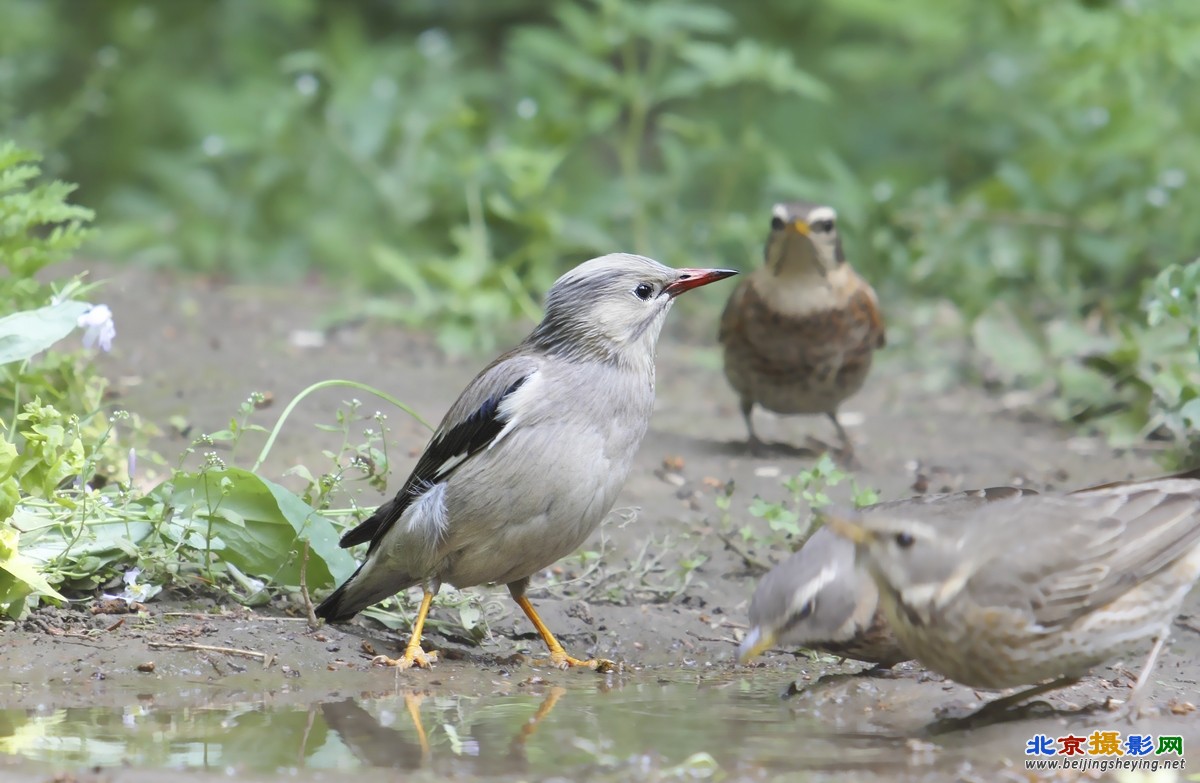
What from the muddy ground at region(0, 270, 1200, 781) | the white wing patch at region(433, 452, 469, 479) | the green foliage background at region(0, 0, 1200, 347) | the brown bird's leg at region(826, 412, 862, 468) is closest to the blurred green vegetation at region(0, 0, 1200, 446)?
the green foliage background at region(0, 0, 1200, 347)

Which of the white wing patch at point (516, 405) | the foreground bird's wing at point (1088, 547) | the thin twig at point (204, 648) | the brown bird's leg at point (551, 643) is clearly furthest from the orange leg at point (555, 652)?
the foreground bird's wing at point (1088, 547)

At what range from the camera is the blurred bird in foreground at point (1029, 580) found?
4160mm

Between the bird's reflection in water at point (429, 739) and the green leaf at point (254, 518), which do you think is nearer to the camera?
the bird's reflection in water at point (429, 739)

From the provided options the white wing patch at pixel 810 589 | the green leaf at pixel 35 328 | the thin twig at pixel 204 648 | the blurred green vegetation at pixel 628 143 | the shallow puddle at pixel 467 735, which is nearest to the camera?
the shallow puddle at pixel 467 735

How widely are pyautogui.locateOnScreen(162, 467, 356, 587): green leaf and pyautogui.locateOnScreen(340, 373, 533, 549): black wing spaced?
18 centimetres

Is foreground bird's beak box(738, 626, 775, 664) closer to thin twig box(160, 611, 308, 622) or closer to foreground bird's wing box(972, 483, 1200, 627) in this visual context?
foreground bird's wing box(972, 483, 1200, 627)

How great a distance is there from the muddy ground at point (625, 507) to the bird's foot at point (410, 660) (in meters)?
0.05

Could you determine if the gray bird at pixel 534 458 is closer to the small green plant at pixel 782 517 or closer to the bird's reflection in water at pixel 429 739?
the bird's reflection in water at pixel 429 739

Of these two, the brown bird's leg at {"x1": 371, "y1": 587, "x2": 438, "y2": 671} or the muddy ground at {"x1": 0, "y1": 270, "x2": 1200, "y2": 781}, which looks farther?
the brown bird's leg at {"x1": 371, "y1": 587, "x2": 438, "y2": 671}

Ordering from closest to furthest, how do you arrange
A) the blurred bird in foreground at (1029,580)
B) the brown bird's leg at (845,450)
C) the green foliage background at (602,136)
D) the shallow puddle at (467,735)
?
1. the shallow puddle at (467,735)
2. the blurred bird in foreground at (1029,580)
3. the brown bird's leg at (845,450)
4. the green foliage background at (602,136)

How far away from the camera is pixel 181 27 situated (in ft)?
43.6

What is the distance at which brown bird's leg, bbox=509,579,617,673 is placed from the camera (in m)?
5.25

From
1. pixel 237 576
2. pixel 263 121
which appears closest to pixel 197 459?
pixel 237 576

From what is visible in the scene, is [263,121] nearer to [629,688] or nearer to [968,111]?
[968,111]
